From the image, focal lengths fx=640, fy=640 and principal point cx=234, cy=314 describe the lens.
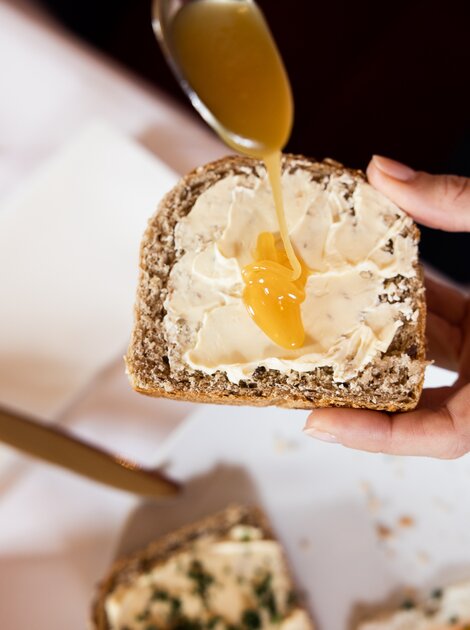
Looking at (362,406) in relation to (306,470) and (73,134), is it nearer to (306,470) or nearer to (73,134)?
(306,470)

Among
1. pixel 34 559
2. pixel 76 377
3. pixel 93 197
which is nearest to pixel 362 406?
pixel 76 377

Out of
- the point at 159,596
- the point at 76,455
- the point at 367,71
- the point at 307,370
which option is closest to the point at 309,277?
the point at 307,370

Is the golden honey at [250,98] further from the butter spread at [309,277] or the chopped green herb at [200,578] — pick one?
the chopped green herb at [200,578]

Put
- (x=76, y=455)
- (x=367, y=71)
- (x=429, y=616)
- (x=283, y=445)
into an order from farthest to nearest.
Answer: (x=367, y=71) < (x=283, y=445) < (x=429, y=616) < (x=76, y=455)

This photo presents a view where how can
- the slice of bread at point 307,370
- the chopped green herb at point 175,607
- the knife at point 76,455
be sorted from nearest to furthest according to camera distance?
1. the slice of bread at point 307,370
2. the knife at point 76,455
3. the chopped green herb at point 175,607

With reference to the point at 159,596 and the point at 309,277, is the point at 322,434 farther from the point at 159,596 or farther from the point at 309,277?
the point at 159,596

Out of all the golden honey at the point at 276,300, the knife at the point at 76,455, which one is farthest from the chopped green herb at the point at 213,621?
the golden honey at the point at 276,300
